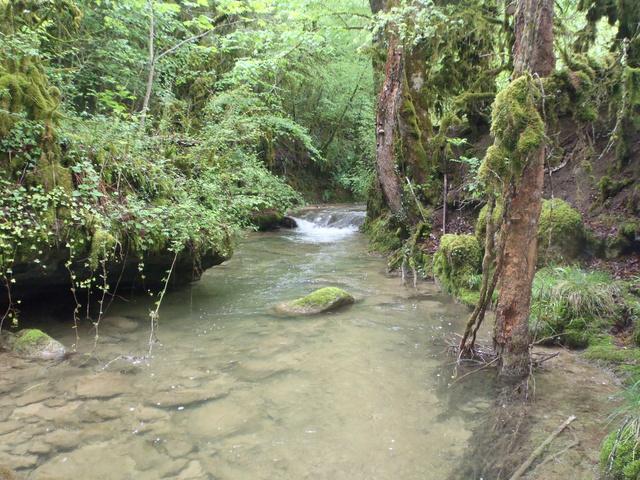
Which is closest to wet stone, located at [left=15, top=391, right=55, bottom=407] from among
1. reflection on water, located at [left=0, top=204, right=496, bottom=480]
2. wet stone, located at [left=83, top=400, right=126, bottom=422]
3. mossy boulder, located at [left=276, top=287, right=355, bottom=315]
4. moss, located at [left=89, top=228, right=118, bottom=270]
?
reflection on water, located at [left=0, top=204, right=496, bottom=480]

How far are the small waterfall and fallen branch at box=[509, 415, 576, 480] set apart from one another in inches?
450

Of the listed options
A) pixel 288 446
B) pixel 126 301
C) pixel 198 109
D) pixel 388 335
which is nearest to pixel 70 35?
pixel 198 109


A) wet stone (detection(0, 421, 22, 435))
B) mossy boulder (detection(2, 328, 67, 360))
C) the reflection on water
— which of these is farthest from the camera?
mossy boulder (detection(2, 328, 67, 360))

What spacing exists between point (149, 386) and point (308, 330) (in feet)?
7.89

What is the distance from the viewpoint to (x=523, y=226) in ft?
13.9

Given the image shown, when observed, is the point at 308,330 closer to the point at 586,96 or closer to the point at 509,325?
the point at 509,325

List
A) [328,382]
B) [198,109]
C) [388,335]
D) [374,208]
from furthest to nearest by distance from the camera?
[374,208], [198,109], [388,335], [328,382]

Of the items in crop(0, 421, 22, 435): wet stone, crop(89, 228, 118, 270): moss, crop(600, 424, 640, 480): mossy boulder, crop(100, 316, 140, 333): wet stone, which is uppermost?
crop(89, 228, 118, 270): moss

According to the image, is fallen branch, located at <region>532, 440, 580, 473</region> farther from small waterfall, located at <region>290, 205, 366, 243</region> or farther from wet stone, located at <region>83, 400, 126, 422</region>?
small waterfall, located at <region>290, 205, 366, 243</region>

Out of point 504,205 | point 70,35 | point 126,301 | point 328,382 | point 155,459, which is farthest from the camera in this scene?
point 70,35

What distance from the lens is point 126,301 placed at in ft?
22.5

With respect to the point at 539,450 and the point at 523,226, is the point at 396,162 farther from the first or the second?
the point at 539,450

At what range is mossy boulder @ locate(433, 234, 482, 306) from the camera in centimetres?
749

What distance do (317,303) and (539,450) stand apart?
4.13 meters
